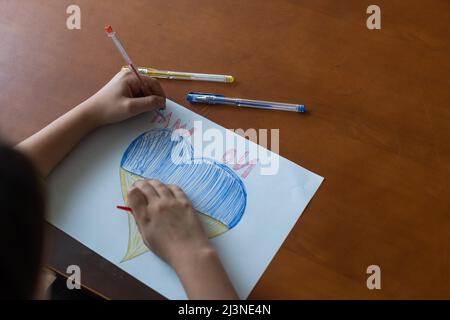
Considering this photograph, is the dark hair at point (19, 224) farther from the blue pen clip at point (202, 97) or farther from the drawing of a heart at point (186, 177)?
the blue pen clip at point (202, 97)

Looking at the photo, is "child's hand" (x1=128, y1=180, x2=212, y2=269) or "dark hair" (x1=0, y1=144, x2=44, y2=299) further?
"child's hand" (x1=128, y1=180, x2=212, y2=269)

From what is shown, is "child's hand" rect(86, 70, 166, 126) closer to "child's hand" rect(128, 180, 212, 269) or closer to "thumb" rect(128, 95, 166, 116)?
"thumb" rect(128, 95, 166, 116)

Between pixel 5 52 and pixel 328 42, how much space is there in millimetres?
555

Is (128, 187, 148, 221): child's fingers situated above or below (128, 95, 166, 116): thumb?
below

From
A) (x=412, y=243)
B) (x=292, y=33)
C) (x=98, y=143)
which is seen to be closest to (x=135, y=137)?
(x=98, y=143)

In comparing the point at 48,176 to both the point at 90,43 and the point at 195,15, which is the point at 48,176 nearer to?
the point at 90,43

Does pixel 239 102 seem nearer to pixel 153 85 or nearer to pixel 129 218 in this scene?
pixel 153 85

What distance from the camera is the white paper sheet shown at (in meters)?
0.58

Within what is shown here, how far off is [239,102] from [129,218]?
25 centimetres

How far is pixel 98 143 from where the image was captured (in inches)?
26.4

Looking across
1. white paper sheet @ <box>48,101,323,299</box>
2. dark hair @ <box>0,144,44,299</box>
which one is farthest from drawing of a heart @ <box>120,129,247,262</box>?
dark hair @ <box>0,144,44,299</box>

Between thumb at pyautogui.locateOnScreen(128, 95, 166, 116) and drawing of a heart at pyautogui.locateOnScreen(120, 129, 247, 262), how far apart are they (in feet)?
0.12

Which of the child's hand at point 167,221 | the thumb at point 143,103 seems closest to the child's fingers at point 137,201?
the child's hand at point 167,221
